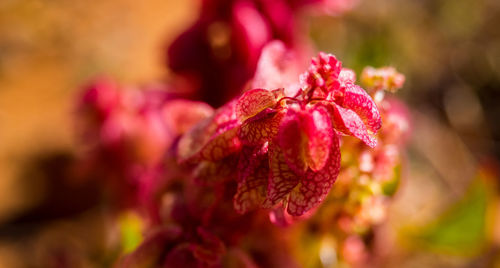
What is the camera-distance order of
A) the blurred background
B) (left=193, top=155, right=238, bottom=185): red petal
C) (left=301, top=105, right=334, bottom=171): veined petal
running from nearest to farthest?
(left=301, top=105, right=334, bottom=171): veined petal, (left=193, top=155, right=238, bottom=185): red petal, the blurred background

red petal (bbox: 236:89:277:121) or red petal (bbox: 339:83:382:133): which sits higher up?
red petal (bbox: 236:89:277:121)

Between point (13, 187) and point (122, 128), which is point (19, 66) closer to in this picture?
point (13, 187)

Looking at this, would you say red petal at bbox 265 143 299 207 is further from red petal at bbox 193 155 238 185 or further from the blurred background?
the blurred background

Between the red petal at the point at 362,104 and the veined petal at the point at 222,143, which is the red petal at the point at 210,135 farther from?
the red petal at the point at 362,104

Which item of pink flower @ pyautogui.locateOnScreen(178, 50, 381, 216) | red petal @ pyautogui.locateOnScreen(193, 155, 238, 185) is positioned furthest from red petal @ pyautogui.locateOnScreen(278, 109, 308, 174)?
red petal @ pyautogui.locateOnScreen(193, 155, 238, 185)

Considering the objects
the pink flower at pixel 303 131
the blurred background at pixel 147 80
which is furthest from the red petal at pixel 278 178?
the blurred background at pixel 147 80

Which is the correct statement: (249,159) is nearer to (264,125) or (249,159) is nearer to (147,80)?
(264,125)
